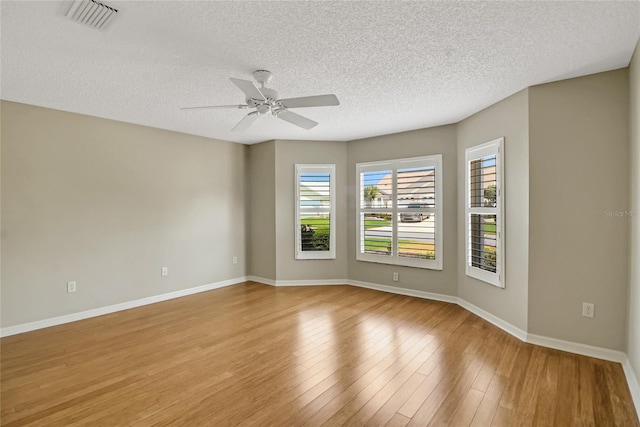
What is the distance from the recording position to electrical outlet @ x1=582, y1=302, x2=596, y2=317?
280 centimetres

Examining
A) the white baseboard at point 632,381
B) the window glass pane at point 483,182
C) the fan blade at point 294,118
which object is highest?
the fan blade at point 294,118

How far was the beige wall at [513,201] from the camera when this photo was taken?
3.12 meters

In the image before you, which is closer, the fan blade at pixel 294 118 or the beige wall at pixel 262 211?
the fan blade at pixel 294 118

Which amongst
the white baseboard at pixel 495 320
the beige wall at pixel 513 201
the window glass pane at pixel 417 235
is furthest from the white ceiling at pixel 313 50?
the white baseboard at pixel 495 320

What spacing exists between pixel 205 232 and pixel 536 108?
4801 millimetres

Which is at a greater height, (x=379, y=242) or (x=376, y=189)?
(x=376, y=189)

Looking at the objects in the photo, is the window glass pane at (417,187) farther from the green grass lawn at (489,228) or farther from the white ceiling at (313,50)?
the white ceiling at (313,50)

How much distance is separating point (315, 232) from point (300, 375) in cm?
310

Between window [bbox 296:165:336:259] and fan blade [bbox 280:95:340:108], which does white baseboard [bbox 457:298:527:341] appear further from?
fan blade [bbox 280:95:340:108]

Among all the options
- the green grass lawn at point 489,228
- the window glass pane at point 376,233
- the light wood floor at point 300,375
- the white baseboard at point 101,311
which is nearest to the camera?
the light wood floor at point 300,375

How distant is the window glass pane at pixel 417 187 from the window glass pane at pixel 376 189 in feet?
0.62

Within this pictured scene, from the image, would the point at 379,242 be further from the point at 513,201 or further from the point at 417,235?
the point at 513,201

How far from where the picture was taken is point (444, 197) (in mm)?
4500


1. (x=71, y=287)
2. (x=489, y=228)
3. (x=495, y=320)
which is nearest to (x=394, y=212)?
(x=489, y=228)
